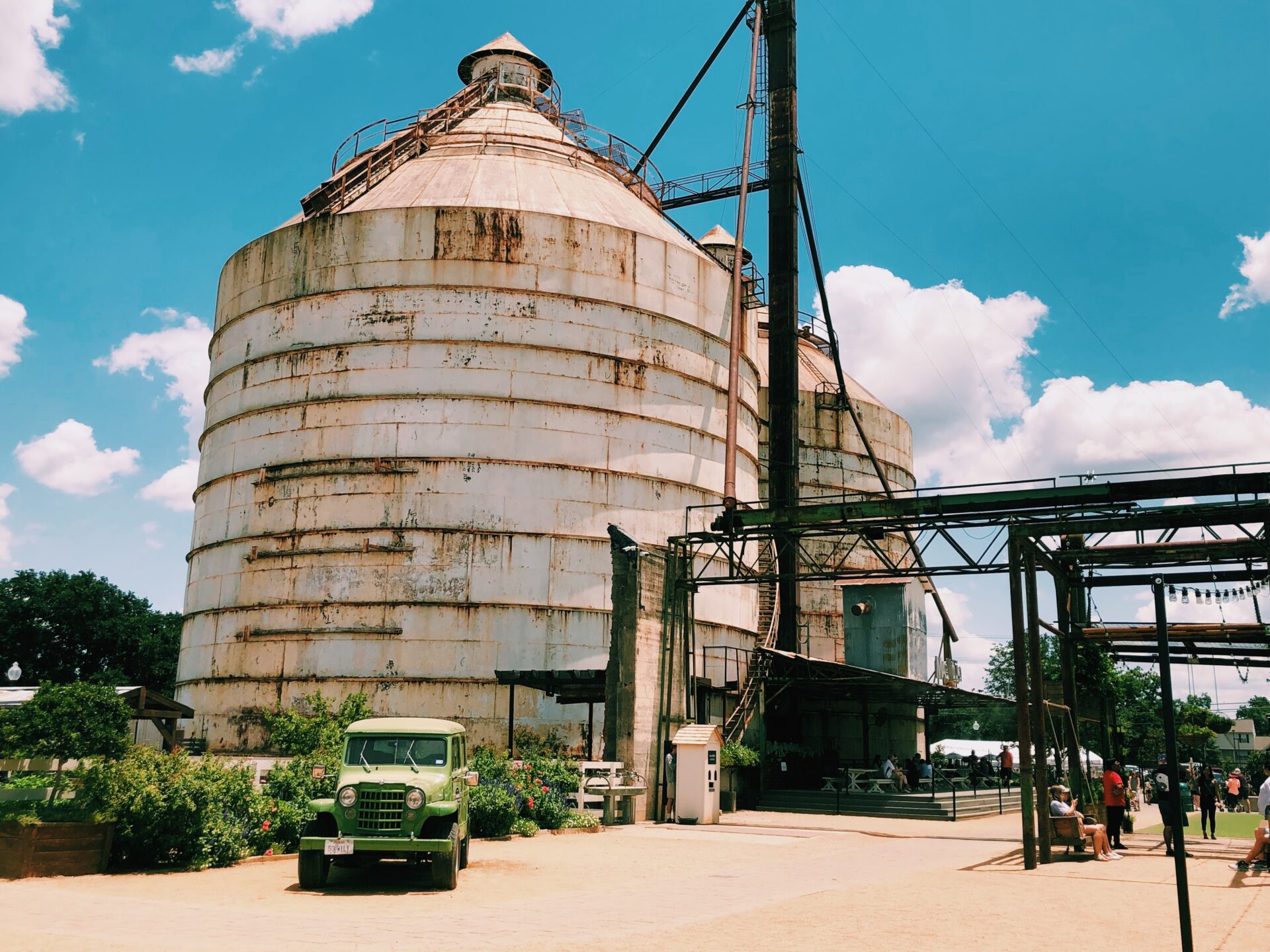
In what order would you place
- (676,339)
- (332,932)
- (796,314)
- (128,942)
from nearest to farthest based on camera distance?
(128,942) < (332,932) < (676,339) < (796,314)

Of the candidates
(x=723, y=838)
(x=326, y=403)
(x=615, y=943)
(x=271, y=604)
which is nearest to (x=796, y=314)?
(x=326, y=403)

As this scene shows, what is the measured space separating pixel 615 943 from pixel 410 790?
4267mm

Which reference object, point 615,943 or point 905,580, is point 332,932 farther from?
point 905,580

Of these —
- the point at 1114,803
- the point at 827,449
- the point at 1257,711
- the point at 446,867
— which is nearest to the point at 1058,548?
→ the point at 1114,803

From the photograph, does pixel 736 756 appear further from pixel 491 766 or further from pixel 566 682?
pixel 491 766

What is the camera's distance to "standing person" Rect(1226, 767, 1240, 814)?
112ft

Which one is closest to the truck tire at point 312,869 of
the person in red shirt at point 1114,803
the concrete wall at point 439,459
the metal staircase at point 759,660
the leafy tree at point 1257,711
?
the person in red shirt at point 1114,803

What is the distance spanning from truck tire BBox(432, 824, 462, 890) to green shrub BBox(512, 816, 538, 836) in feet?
23.9

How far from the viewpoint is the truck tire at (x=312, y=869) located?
12773mm

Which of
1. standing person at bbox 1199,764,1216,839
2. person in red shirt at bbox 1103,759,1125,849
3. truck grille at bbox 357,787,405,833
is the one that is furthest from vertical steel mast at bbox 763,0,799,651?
truck grille at bbox 357,787,405,833

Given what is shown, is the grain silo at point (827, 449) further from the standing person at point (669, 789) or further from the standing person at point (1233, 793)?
the standing person at point (669, 789)

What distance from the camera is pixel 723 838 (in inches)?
810

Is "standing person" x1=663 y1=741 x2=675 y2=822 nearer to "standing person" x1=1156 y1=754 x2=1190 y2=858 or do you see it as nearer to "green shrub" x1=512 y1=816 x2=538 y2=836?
"green shrub" x1=512 y1=816 x2=538 y2=836

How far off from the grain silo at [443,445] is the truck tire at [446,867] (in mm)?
16772
